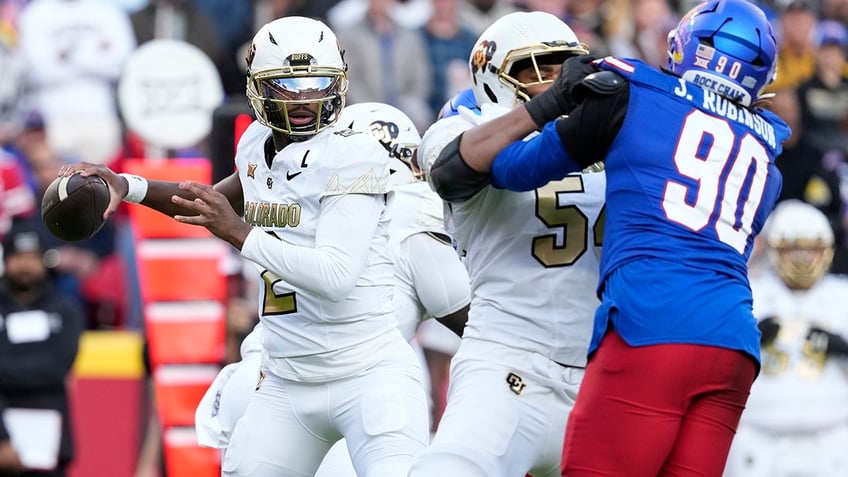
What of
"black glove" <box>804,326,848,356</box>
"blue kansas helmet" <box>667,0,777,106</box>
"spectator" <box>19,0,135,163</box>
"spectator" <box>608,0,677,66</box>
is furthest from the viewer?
"spectator" <box>608,0,677,66</box>

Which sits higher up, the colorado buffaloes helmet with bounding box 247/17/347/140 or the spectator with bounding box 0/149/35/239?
the colorado buffaloes helmet with bounding box 247/17/347/140

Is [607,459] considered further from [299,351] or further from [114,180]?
[114,180]

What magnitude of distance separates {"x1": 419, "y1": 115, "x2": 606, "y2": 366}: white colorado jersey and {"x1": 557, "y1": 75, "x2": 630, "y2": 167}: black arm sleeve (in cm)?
42

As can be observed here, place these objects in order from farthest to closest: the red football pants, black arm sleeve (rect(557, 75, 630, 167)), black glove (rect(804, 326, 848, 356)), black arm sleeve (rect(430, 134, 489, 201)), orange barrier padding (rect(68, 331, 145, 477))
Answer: orange barrier padding (rect(68, 331, 145, 477)), black glove (rect(804, 326, 848, 356)), black arm sleeve (rect(430, 134, 489, 201)), black arm sleeve (rect(557, 75, 630, 167)), the red football pants

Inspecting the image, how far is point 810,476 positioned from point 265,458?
422 centimetres

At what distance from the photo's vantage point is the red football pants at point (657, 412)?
4.32 m

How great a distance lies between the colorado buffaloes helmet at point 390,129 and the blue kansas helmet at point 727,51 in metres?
1.76

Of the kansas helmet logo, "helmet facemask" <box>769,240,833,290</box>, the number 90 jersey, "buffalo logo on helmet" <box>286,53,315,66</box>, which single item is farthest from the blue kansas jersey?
"helmet facemask" <box>769,240,833,290</box>

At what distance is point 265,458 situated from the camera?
518 cm

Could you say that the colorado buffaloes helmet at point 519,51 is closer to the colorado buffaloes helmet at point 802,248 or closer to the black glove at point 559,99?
the black glove at point 559,99

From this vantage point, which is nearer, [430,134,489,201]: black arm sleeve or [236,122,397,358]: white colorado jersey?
[430,134,489,201]: black arm sleeve

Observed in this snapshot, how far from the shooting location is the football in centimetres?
488

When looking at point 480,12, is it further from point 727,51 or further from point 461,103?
point 727,51

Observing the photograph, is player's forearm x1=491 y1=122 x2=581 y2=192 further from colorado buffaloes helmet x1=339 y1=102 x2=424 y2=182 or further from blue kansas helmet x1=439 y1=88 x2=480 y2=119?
colorado buffaloes helmet x1=339 y1=102 x2=424 y2=182
